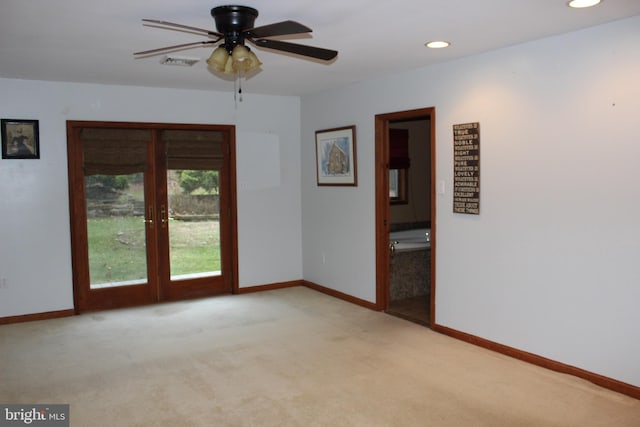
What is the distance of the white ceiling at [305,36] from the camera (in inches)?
114

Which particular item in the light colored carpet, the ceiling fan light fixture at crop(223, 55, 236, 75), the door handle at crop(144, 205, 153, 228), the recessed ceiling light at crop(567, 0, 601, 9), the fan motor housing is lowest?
the light colored carpet

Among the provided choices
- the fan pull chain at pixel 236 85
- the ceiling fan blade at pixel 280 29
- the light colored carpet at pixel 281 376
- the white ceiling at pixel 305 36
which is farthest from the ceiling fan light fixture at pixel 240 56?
the light colored carpet at pixel 281 376

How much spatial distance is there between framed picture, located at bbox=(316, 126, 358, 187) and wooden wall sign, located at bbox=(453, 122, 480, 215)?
143 cm

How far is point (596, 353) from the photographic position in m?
3.46

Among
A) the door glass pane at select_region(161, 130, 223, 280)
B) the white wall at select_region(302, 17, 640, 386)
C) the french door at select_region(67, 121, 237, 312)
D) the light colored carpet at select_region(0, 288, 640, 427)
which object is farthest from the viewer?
the door glass pane at select_region(161, 130, 223, 280)

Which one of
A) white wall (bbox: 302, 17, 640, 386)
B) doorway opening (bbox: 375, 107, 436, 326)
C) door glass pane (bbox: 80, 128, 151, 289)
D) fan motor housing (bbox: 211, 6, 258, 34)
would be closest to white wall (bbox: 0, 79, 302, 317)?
door glass pane (bbox: 80, 128, 151, 289)

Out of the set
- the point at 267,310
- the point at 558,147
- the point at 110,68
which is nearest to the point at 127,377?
the point at 267,310

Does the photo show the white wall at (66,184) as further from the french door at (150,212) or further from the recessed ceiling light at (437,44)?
the recessed ceiling light at (437,44)

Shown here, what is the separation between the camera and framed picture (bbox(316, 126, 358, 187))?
18.3ft

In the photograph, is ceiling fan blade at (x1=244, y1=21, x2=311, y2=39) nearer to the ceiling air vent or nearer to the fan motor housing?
the fan motor housing

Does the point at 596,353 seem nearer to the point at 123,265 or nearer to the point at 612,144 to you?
the point at 612,144

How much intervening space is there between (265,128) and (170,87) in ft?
3.98

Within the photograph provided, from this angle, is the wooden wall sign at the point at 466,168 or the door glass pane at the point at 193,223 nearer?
the wooden wall sign at the point at 466,168

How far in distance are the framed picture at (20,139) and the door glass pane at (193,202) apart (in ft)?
4.19
